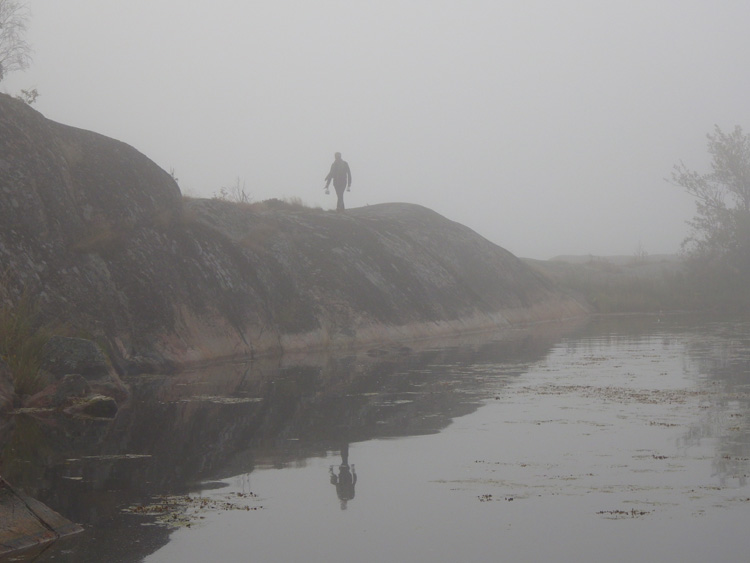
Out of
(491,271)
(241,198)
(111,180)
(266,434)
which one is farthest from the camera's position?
(491,271)

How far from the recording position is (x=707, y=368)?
17016 millimetres

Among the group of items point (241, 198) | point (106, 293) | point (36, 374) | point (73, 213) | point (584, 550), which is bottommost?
point (584, 550)

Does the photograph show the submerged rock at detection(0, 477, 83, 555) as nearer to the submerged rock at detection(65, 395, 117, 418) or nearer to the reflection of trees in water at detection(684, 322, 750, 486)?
the reflection of trees in water at detection(684, 322, 750, 486)

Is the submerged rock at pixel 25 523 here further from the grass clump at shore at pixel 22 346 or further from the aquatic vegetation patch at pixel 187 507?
the grass clump at shore at pixel 22 346

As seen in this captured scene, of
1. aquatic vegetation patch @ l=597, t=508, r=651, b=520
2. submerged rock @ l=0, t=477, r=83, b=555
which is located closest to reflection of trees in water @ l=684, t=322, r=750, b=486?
aquatic vegetation patch @ l=597, t=508, r=651, b=520

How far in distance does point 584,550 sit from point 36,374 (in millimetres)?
9524

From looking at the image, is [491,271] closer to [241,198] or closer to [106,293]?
[241,198]

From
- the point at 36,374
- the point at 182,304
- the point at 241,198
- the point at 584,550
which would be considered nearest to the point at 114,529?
the point at 584,550

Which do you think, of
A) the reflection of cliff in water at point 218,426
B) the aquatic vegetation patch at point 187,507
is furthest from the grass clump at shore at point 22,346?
the aquatic vegetation patch at point 187,507

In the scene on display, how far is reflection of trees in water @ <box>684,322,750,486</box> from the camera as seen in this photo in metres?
8.47

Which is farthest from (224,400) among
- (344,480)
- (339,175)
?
(339,175)

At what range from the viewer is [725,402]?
12.4 meters

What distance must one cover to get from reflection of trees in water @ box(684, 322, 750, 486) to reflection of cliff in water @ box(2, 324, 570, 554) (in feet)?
10.0

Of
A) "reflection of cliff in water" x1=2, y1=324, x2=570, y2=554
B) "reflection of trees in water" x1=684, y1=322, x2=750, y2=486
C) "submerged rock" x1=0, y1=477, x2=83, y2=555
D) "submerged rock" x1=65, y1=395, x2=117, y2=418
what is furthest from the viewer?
"submerged rock" x1=65, y1=395, x2=117, y2=418
